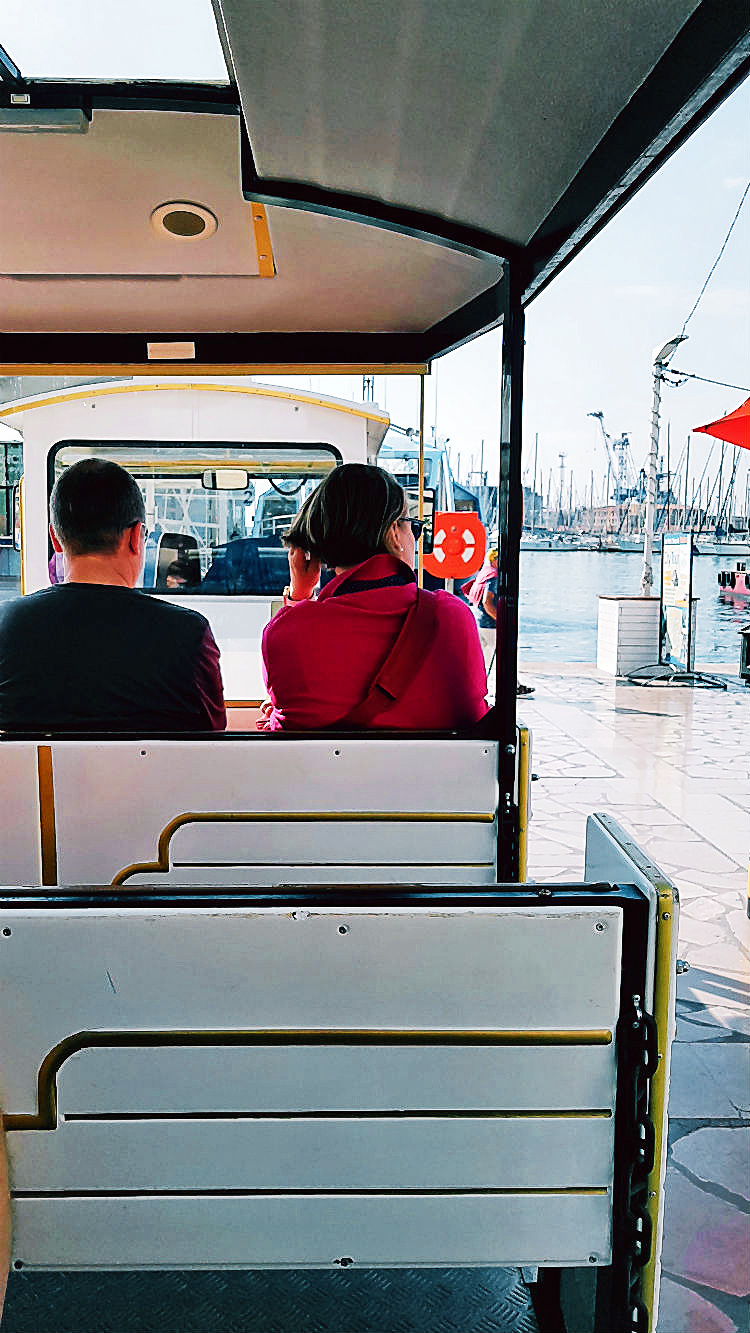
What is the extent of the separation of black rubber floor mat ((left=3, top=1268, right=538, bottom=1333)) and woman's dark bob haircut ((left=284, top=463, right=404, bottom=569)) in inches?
62.1

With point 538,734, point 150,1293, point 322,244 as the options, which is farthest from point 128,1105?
point 538,734

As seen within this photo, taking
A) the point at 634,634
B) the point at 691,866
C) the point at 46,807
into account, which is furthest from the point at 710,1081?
the point at 634,634

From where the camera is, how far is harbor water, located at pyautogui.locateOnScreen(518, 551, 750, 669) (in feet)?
64.4

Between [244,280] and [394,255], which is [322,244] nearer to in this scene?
[394,255]

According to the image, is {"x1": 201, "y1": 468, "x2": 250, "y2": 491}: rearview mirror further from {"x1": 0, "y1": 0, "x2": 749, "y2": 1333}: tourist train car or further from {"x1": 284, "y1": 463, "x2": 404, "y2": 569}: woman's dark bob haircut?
{"x1": 284, "y1": 463, "x2": 404, "y2": 569}: woman's dark bob haircut

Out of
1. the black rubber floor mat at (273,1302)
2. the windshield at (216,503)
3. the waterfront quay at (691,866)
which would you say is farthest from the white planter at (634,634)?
the black rubber floor mat at (273,1302)

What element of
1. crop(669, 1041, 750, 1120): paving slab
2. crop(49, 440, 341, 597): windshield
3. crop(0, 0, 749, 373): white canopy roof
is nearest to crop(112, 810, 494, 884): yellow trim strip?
crop(669, 1041, 750, 1120): paving slab

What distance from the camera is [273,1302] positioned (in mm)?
1993

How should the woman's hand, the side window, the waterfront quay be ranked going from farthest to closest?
1. the side window
2. the woman's hand
3. the waterfront quay

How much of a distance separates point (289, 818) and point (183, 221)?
5.18 ft

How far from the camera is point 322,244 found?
2781 mm

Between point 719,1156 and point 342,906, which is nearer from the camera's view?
point 342,906

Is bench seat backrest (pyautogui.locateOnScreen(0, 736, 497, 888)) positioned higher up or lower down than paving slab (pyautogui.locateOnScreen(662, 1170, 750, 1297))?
higher up

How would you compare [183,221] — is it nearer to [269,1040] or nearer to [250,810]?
[250,810]
